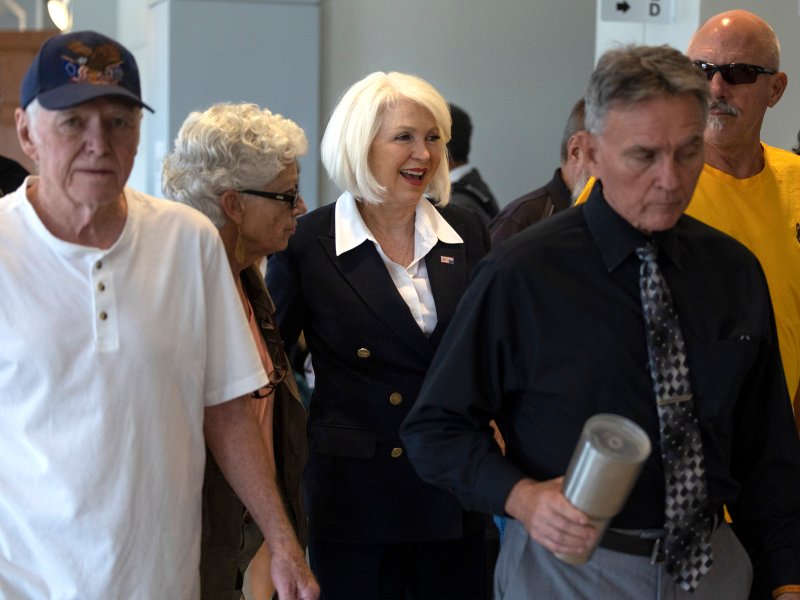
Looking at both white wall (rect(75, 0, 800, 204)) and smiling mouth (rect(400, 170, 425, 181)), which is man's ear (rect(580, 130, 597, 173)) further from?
white wall (rect(75, 0, 800, 204))

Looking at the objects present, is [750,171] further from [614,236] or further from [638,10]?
[638,10]

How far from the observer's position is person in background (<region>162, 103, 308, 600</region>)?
2.64m

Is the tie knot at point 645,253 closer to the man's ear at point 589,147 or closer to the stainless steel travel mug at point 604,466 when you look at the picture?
the man's ear at point 589,147

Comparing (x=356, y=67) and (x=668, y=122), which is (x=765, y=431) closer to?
(x=668, y=122)

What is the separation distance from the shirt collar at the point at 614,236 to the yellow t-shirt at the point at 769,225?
0.50 metres

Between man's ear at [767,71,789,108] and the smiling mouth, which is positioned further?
the smiling mouth

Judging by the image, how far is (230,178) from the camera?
265 cm

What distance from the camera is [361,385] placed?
2.84 metres

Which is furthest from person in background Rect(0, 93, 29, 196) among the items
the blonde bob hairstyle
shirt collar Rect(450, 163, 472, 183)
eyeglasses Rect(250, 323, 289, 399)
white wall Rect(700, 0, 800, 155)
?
white wall Rect(700, 0, 800, 155)

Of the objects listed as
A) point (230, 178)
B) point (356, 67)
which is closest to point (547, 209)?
point (230, 178)

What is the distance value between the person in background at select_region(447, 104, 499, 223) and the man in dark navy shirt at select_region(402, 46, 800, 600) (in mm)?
2972

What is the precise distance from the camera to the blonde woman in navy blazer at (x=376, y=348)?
9.29 feet

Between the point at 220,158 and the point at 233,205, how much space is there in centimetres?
11

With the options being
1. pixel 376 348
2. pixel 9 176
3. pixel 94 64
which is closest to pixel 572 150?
Result: pixel 376 348
